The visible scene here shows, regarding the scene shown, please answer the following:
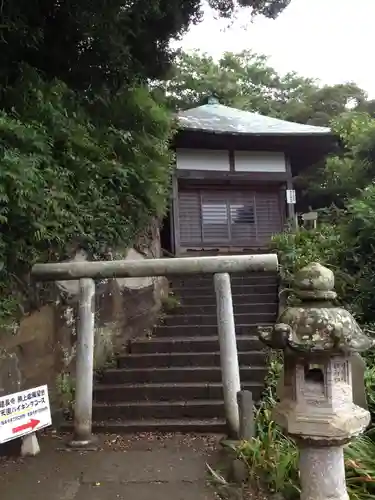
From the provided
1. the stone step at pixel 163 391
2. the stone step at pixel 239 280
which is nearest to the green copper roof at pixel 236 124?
the stone step at pixel 239 280

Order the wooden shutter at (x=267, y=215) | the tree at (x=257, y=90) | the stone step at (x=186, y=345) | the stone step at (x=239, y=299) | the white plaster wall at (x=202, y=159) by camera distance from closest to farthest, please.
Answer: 1. the stone step at (x=186, y=345)
2. the stone step at (x=239, y=299)
3. the white plaster wall at (x=202, y=159)
4. the wooden shutter at (x=267, y=215)
5. the tree at (x=257, y=90)

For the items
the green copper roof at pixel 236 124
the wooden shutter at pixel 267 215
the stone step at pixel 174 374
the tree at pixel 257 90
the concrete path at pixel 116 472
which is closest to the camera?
the concrete path at pixel 116 472

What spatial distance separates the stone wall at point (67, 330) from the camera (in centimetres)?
519

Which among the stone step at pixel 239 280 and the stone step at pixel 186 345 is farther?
the stone step at pixel 239 280

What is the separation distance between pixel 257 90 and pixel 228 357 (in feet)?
69.4

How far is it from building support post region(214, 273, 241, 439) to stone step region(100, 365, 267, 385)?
3.65 ft

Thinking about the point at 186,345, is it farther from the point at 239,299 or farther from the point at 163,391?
the point at 239,299

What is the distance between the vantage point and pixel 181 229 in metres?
12.5

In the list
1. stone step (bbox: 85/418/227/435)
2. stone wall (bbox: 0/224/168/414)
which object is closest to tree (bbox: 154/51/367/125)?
stone wall (bbox: 0/224/168/414)

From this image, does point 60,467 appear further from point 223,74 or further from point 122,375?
point 223,74

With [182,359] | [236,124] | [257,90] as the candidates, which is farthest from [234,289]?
[257,90]

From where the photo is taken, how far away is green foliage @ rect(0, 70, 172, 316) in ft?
14.5

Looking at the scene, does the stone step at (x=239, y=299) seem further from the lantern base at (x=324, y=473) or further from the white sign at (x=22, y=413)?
the lantern base at (x=324, y=473)

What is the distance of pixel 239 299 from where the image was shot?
8.79 metres
